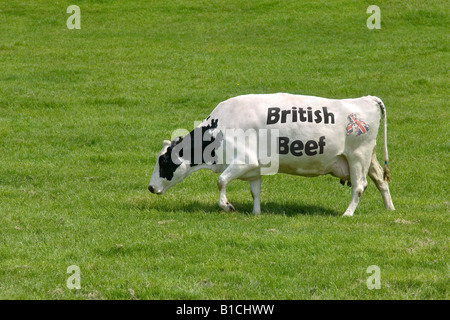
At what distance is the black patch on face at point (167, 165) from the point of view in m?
15.0

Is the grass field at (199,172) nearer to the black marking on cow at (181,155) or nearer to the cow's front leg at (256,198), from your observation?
the cow's front leg at (256,198)

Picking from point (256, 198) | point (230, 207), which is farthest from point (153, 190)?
point (256, 198)

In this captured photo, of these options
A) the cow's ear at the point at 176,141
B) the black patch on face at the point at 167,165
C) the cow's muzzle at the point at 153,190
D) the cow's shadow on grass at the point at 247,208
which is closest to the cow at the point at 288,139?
the black patch on face at the point at 167,165

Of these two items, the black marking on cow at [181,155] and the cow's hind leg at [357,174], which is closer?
the cow's hind leg at [357,174]

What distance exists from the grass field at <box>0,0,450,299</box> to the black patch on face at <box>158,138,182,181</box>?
0.65 metres

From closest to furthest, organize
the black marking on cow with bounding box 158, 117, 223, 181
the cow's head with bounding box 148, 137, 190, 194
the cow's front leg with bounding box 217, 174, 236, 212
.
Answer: the cow's front leg with bounding box 217, 174, 236, 212, the black marking on cow with bounding box 158, 117, 223, 181, the cow's head with bounding box 148, 137, 190, 194

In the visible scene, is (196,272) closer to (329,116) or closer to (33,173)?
(329,116)

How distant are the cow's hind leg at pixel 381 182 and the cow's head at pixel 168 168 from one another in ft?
11.9

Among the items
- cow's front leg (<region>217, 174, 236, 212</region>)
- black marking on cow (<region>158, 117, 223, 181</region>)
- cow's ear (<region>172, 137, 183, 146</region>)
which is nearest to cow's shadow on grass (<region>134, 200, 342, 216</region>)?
cow's front leg (<region>217, 174, 236, 212</region>)

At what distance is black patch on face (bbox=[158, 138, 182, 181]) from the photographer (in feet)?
49.3

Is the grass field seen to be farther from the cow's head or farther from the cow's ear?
the cow's ear

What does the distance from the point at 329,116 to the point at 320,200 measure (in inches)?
83.7

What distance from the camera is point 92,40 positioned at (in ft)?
118

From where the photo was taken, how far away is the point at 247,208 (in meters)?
15.1
